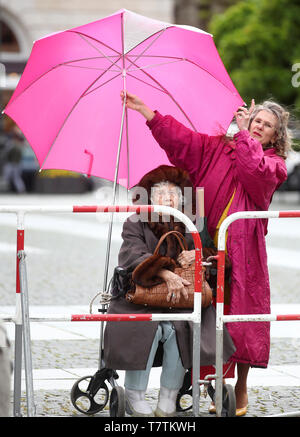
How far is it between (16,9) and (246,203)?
A: 29663mm

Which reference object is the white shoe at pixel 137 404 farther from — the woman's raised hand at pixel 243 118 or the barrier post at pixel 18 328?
the woman's raised hand at pixel 243 118

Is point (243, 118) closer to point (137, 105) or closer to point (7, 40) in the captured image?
point (137, 105)

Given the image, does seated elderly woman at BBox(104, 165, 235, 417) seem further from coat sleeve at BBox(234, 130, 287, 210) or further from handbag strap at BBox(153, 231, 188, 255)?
coat sleeve at BBox(234, 130, 287, 210)

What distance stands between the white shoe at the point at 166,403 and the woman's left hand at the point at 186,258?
68 centimetres

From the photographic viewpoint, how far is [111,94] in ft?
17.8

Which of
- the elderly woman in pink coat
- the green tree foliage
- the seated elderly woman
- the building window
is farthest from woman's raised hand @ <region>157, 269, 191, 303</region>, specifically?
the building window

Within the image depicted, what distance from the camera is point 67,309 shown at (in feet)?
27.2

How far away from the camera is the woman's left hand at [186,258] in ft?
16.2

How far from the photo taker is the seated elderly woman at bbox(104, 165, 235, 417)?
16.0 feet

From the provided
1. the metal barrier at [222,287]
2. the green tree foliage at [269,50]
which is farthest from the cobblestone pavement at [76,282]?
the green tree foliage at [269,50]

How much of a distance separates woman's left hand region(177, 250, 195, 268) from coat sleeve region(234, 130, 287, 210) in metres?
0.46
